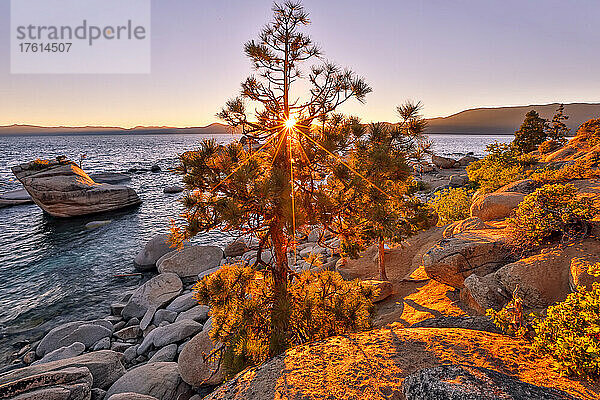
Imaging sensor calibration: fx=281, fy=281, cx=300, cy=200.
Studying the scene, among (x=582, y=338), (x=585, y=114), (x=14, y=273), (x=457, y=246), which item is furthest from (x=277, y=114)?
(x=585, y=114)

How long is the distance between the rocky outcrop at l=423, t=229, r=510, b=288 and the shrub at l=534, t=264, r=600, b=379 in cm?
390

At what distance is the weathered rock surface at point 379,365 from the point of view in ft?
12.3

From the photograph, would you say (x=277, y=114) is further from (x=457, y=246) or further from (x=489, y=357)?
(x=457, y=246)

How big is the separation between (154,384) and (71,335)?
5.48 m

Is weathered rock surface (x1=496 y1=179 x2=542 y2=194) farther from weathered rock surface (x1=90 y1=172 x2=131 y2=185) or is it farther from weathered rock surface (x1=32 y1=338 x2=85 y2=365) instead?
weathered rock surface (x1=90 y1=172 x2=131 y2=185)

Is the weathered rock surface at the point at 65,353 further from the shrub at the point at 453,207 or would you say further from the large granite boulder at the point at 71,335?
the shrub at the point at 453,207

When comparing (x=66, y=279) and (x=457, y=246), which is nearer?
(x=457, y=246)

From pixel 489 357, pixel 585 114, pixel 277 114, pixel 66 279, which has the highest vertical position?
pixel 585 114

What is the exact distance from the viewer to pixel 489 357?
4133mm

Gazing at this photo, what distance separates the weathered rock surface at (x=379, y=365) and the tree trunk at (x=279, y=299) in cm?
64

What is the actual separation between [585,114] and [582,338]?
284279 mm

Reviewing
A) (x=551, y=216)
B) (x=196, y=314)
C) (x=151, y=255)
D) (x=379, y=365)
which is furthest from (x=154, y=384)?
(x=551, y=216)

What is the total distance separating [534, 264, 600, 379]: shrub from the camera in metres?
3.60

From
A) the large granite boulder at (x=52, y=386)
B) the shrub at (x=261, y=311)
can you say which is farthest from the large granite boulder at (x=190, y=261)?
the shrub at (x=261, y=311)
